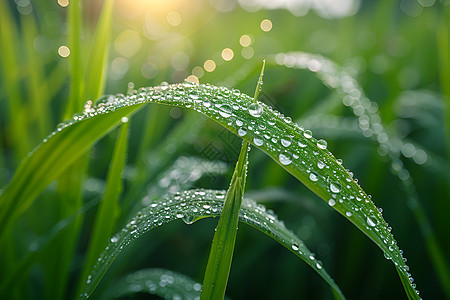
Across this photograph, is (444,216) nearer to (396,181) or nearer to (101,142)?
(396,181)

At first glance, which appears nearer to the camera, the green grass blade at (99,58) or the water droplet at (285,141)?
the water droplet at (285,141)

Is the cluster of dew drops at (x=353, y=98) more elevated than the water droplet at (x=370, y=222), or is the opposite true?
the cluster of dew drops at (x=353, y=98)

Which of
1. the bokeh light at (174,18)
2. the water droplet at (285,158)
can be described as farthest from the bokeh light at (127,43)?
the water droplet at (285,158)

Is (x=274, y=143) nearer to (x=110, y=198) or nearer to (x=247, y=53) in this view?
(x=110, y=198)

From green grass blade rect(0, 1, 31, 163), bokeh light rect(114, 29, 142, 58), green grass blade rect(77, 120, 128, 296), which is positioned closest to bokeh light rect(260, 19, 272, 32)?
bokeh light rect(114, 29, 142, 58)

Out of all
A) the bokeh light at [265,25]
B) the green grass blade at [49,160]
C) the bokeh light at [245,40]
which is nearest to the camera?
the green grass blade at [49,160]

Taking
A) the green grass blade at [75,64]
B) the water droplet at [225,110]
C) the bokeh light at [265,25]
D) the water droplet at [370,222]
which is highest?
the bokeh light at [265,25]

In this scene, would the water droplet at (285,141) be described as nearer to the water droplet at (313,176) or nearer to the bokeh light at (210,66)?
Result: the water droplet at (313,176)

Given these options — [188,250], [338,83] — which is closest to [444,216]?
[338,83]
